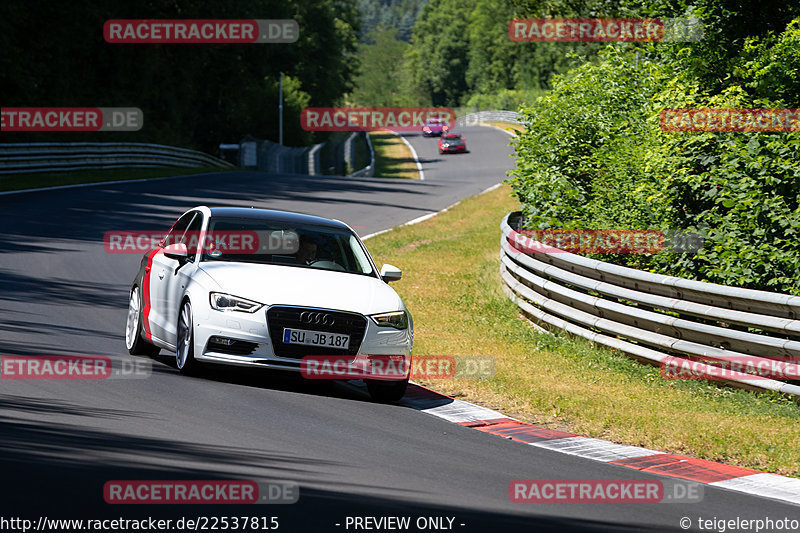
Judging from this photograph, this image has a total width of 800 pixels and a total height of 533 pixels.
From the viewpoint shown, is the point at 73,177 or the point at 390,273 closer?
the point at 390,273

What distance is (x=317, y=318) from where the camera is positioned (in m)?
9.67

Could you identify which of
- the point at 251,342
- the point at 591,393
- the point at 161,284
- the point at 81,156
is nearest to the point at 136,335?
the point at 161,284

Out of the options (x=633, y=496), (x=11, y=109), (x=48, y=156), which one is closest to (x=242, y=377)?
(x=633, y=496)

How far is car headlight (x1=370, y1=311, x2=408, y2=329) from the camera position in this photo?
9938 mm

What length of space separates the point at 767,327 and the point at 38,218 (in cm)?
1765

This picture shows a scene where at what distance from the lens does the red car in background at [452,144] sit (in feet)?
261

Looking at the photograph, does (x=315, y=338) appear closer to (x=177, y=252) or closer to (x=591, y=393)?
(x=177, y=252)

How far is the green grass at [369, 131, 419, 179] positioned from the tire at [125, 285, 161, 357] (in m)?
55.4

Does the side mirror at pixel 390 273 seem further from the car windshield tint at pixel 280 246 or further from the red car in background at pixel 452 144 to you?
the red car in background at pixel 452 144

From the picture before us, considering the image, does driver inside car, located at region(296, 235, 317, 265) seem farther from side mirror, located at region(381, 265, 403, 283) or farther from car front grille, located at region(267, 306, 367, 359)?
car front grille, located at region(267, 306, 367, 359)

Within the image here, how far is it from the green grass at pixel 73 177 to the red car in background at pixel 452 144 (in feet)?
122

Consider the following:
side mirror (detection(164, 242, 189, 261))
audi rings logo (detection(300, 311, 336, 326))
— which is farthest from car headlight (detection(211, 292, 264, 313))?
side mirror (detection(164, 242, 189, 261))

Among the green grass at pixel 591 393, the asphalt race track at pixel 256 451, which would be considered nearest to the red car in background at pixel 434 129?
the green grass at pixel 591 393

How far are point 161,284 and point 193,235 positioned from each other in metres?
0.63
